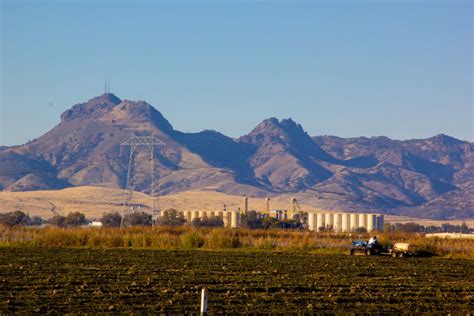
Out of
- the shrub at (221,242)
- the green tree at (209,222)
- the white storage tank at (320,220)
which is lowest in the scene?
the shrub at (221,242)

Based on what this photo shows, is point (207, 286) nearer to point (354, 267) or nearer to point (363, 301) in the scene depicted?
point (363, 301)

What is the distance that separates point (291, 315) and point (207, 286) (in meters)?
8.44

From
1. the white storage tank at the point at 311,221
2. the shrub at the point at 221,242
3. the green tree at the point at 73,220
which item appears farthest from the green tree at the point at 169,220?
the shrub at the point at 221,242

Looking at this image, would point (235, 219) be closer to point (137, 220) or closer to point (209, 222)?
point (209, 222)

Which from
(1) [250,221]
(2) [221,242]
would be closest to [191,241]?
(2) [221,242]

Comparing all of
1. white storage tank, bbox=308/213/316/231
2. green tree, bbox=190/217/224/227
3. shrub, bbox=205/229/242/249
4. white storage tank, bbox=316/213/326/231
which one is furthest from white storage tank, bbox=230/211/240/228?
shrub, bbox=205/229/242/249

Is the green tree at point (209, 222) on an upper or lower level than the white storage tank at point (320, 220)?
lower

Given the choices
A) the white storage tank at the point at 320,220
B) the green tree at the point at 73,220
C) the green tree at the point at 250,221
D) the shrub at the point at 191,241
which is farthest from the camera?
the white storage tank at the point at 320,220

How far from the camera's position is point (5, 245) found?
217ft

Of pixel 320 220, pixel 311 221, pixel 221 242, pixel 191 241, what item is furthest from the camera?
pixel 320 220

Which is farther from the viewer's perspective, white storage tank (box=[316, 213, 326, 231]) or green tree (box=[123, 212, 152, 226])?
white storage tank (box=[316, 213, 326, 231])

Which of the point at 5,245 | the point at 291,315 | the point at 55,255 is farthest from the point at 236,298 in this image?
the point at 5,245

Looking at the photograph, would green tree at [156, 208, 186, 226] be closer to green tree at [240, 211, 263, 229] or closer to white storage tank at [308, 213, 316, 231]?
green tree at [240, 211, 263, 229]

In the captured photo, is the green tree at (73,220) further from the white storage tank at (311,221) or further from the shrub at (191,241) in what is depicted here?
the shrub at (191,241)
